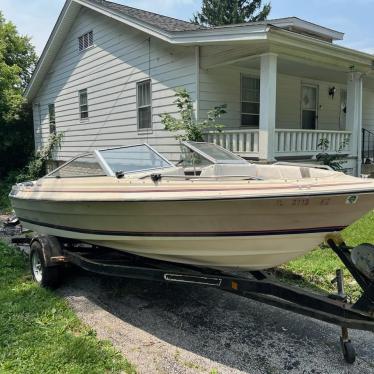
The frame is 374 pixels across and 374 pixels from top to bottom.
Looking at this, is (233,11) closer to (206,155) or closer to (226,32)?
(226,32)

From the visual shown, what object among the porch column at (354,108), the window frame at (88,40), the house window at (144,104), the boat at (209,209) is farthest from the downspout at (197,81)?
the window frame at (88,40)

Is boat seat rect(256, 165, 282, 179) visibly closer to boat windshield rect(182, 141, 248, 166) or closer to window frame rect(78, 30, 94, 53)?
boat windshield rect(182, 141, 248, 166)

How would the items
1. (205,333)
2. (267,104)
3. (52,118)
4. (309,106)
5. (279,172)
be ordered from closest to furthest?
1. (205,333)
2. (279,172)
3. (267,104)
4. (309,106)
5. (52,118)

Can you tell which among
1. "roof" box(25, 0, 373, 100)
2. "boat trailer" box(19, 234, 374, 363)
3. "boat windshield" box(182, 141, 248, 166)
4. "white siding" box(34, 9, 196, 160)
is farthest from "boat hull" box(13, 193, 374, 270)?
"white siding" box(34, 9, 196, 160)

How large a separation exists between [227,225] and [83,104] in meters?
11.5

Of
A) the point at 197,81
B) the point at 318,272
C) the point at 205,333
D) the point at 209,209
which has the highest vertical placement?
the point at 197,81

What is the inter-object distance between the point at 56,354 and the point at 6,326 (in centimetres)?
79

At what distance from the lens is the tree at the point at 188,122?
28.1 ft

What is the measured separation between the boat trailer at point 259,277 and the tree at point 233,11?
33030mm

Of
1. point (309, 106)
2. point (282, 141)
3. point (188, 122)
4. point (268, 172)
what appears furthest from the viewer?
point (309, 106)

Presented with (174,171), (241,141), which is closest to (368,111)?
(241,141)

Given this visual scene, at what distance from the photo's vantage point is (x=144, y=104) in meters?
10.7

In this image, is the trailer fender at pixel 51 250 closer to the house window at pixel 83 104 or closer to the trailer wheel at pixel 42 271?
the trailer wheel at pixel 42 271

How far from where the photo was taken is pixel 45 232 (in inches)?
201
